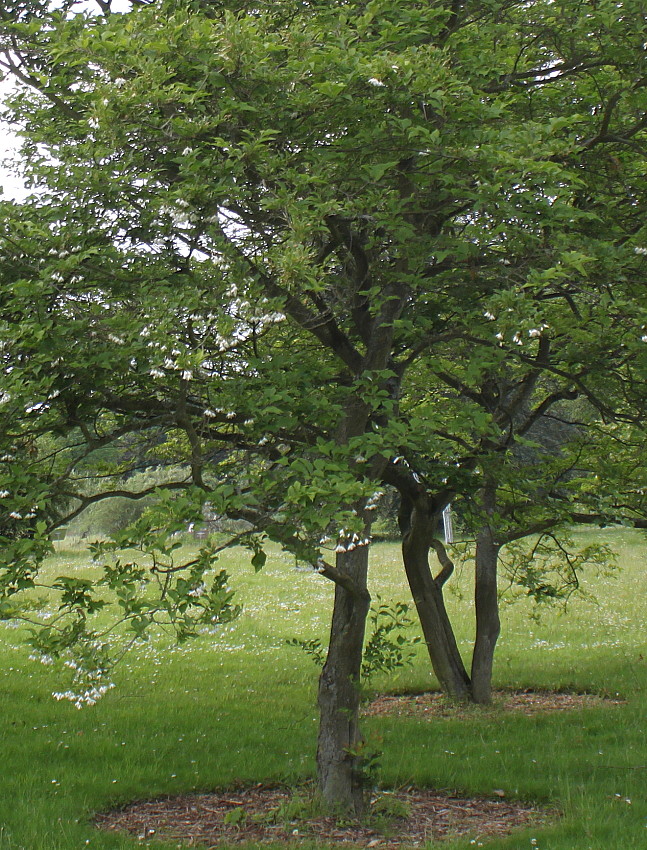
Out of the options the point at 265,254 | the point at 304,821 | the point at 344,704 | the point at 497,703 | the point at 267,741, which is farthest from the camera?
the point at 497,703

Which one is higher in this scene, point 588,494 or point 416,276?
point 416,276

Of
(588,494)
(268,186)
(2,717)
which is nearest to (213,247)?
(268,186)

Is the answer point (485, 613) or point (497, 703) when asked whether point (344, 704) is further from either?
point (497, 703)

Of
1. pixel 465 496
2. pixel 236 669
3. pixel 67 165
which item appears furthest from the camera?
pixel 236 669

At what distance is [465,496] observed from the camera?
29.0ft

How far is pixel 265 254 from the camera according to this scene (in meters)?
5.41

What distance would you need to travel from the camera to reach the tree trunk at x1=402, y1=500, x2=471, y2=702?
10.5 meters

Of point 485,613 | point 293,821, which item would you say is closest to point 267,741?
point 293,821

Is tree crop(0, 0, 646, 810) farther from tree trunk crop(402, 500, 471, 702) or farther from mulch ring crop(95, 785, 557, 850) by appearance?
tree trunk crop(402, 500, 471, 702)

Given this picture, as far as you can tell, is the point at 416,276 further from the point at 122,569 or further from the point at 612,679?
the point at 612,679

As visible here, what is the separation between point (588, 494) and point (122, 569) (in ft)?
20.8

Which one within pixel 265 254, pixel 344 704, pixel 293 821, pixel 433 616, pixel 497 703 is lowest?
pixel 293 821

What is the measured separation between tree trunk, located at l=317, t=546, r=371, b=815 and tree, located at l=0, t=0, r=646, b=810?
0.06ft

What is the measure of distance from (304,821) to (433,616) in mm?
4622
